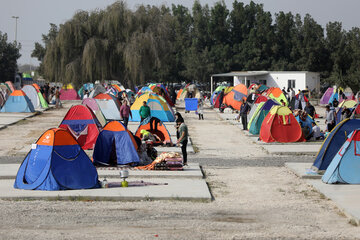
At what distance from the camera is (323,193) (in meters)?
13.7

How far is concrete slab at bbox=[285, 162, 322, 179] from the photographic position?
15.8 m

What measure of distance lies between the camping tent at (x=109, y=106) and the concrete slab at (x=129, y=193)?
67.1 ft

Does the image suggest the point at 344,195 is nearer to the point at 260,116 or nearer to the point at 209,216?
the point at 209,216

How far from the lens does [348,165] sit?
1487 centimetres

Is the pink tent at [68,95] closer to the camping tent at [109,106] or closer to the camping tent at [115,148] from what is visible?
the camping tent at [109,106]

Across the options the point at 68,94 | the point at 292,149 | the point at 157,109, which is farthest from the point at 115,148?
the point at 68,94

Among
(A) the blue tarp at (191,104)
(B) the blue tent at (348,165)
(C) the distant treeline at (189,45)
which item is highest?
(C) the distant treeline at (189,45)

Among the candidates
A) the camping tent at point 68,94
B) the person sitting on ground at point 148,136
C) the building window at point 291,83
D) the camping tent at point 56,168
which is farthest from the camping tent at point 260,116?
the building window at point 291,83

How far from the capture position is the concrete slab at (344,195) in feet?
38.2

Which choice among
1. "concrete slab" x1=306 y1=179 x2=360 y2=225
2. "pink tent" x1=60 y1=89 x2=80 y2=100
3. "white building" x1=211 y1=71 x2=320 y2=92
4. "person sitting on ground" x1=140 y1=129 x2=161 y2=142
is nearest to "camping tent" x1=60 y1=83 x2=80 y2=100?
"pink tent" x1=60 y1=89 x2=80 y2=100

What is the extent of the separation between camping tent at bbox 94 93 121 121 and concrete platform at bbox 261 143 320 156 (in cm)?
1383

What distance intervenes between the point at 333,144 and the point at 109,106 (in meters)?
20.4

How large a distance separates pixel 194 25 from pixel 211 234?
80.5 m

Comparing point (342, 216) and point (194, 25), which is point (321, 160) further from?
point (194, 25)
